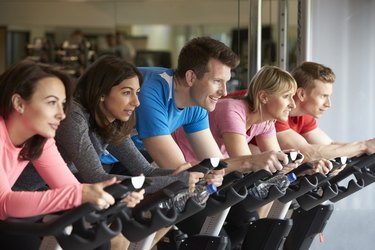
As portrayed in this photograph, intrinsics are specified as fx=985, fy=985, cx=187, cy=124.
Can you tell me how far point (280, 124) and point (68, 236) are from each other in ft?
8.47

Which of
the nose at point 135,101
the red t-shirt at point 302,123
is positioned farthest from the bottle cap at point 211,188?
the red t-shirt at point 302,123

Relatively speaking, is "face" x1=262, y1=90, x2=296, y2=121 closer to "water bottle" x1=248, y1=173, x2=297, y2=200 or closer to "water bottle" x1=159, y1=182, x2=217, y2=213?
"water bottle" x1=248, y1=173, x2=297, y2=200

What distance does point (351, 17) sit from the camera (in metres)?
6.22

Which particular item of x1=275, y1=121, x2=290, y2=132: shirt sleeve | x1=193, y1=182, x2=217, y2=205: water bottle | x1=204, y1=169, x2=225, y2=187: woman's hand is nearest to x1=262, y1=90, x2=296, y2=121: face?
x1=275, y1=121, x2=290, y2=132: shirt sleeve

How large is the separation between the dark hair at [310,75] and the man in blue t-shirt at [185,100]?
87cm

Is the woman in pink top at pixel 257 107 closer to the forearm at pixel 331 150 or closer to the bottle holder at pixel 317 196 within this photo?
the forearm at pixel 331 150

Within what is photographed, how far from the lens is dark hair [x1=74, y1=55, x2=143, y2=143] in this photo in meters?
3.98

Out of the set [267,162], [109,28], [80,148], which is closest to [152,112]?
[267,162]

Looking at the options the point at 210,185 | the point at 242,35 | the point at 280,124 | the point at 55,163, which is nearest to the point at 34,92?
the point at 55,163

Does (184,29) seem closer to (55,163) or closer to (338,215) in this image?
(338,215)

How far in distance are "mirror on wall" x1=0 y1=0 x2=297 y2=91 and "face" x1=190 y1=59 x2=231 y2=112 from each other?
6.93 m

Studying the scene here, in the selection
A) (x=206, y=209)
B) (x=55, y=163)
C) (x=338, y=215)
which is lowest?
(x=338, y=215)

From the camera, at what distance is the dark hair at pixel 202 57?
4.60 meters

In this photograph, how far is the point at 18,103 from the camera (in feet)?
10.9
